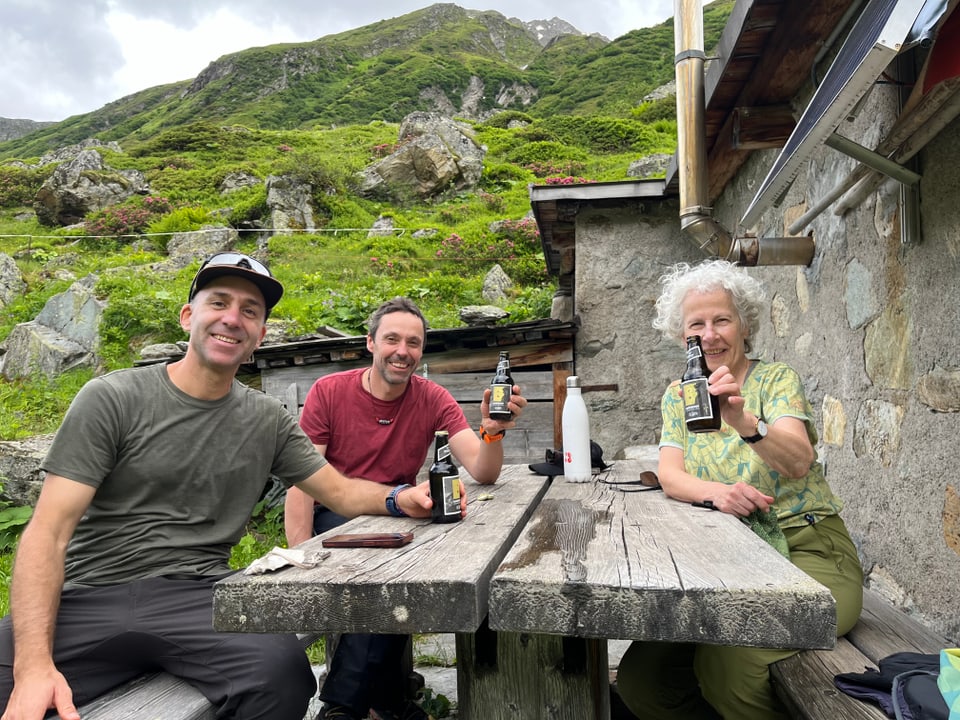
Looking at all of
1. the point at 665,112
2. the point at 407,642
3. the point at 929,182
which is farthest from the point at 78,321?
the point at 665,112

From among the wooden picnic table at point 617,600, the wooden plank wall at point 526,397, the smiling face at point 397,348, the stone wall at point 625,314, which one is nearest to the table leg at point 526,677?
the wooden picnic table at point 617,600

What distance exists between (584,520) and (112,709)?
4.30ft

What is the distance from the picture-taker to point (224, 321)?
2199 millimetres

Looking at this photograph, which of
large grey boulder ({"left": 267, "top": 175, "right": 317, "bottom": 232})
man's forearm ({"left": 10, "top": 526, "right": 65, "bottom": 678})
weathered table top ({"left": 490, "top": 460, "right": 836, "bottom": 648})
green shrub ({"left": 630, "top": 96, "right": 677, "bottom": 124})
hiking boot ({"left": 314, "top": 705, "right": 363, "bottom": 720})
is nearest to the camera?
weathered table top ({"left": 490, "top": 460, "right": 836, "bottom": 648})

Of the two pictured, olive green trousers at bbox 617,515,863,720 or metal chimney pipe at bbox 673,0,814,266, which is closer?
olive green trousers at bbox 617,515,863,720

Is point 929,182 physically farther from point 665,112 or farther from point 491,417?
point 665,112

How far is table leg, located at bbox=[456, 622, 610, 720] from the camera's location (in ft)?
5.43

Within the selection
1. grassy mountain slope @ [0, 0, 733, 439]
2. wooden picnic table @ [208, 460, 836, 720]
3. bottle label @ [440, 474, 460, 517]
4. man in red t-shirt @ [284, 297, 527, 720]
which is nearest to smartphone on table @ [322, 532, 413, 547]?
wooden picnic table @ [208, 460, 836, 720]

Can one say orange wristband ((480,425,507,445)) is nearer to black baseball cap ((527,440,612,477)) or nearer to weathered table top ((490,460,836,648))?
black baseball cap ((527,440,612,477))

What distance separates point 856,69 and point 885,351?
1.65 m

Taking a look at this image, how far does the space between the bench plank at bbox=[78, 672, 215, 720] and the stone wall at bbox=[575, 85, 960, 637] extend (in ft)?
7.58

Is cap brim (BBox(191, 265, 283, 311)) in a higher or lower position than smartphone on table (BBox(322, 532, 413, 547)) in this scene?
higher

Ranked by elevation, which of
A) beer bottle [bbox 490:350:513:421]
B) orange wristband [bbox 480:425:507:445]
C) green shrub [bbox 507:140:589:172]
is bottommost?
orange wristband [bbox 480:425:507:445]

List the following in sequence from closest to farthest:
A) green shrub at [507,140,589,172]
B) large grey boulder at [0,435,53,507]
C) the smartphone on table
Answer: the smartphone on table → large grey boulder at [0,435,53,507] → green shrub at [507,140,589,172]
